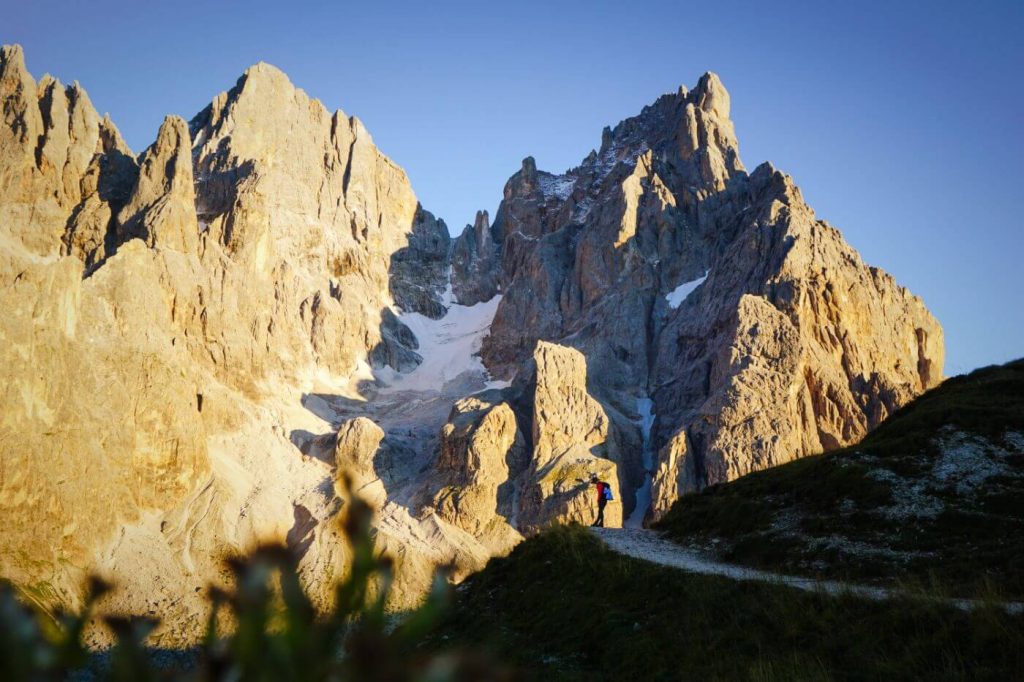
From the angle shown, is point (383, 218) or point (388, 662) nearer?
point (388, 662)

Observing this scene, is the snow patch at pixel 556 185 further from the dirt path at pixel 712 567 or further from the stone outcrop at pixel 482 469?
the dirt path at pixel 712 567

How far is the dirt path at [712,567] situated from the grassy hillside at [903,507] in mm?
703

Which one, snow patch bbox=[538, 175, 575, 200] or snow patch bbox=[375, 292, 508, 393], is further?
snow patch bbox=[538, 175, 575, 200]

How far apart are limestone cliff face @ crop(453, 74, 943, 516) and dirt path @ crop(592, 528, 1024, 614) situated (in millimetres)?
48383

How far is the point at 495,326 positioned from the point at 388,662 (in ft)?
415

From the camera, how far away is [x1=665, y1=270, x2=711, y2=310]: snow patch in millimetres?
106438

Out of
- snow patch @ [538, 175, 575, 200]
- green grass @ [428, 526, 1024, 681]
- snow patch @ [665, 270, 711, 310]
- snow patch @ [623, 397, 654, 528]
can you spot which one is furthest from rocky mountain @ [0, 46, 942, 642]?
green grass @ [428, 526, 1024, 681]

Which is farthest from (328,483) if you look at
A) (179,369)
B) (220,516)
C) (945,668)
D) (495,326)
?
(945,668)

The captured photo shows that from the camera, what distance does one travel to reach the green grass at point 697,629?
33.6 ft

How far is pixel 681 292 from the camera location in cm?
10781

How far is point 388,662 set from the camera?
5.92 feet

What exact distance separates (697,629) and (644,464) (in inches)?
2901

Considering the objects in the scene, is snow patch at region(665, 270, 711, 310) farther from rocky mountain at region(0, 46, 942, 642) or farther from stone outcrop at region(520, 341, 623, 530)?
stone outcrop at region(520, 341, 623, 530)

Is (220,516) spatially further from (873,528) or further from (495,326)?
(495,326)
